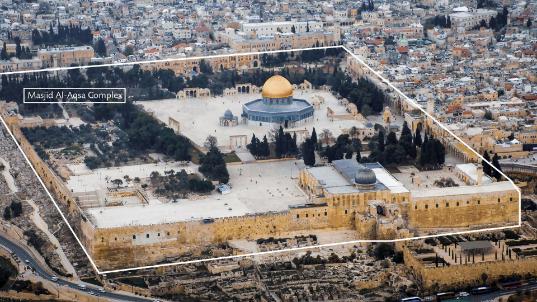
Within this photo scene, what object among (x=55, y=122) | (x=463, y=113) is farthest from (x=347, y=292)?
(x=55, y=122)

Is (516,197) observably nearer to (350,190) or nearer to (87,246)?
(350,190)

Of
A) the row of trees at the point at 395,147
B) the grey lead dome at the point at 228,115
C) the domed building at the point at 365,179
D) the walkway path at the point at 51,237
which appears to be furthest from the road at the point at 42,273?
the grey lead dome at the point at 228,115

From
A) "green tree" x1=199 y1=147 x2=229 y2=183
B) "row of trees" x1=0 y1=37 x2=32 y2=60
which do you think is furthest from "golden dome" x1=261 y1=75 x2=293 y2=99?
"row of trees" x1=0 y1=37 x2=32 y2=60

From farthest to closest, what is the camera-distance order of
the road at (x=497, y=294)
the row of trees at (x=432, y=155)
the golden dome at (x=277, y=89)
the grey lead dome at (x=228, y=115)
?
the golden dome at (x=277, y=89) < the grey lead dome at (x=228, y=115) < the row of trees at (x=432, y=155) < the road at (x=497, y=294)

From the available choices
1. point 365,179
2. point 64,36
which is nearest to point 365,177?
point 365,179

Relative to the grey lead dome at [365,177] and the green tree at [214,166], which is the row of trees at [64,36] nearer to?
the green tree at [214,166]

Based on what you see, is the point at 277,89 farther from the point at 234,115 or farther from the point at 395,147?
the point at 395,147

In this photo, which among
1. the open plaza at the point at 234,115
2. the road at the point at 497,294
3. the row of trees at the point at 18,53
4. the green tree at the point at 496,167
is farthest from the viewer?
the row of trees at the point at 18,53
